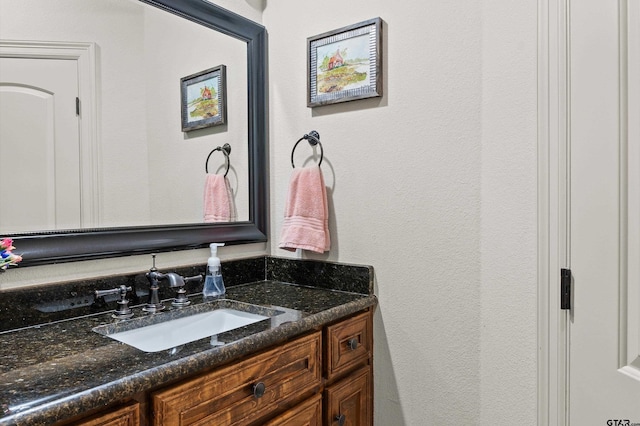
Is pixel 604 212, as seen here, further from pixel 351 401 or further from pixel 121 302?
pixel 121 302

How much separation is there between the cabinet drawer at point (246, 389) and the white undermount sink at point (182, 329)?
0.54ft

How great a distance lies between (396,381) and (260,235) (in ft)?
2.48

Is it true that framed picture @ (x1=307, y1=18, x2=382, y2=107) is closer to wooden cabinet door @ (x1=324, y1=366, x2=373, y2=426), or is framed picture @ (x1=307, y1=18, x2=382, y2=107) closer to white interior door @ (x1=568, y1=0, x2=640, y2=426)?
white interior door @ (x1=568, y1=0, x2=640, y2=426)

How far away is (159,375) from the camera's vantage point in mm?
848

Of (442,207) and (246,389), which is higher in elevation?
(442,207)

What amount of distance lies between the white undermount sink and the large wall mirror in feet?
0.82

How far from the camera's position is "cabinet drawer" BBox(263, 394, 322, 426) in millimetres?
1141

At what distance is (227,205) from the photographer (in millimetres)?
1692

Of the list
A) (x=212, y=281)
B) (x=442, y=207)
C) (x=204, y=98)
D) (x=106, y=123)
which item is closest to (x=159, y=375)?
(x=212, y=281)

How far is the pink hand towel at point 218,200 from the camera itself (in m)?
1.63

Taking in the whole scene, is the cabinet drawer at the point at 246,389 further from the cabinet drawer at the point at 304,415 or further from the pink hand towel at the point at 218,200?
the pink hand towel at the point at 218,200

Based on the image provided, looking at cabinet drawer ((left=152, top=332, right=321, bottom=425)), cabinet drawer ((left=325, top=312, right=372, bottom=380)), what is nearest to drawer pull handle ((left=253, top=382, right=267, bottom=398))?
cabinet drawer ((left=152, top=332, right=321, bottom=425))

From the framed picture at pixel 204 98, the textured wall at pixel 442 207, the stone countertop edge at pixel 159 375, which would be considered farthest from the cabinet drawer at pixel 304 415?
the framed picture at pixel 204 98

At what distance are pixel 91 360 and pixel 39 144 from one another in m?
0.65
